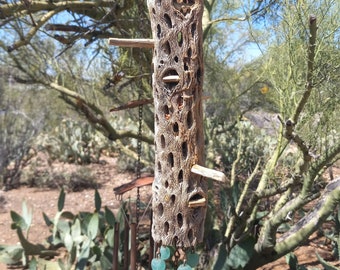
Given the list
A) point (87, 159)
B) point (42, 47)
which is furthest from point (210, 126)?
point (87, 159)

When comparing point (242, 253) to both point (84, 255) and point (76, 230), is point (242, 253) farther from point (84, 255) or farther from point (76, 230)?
point (76, 230)

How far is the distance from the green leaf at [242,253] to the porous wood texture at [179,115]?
1455 millimetres

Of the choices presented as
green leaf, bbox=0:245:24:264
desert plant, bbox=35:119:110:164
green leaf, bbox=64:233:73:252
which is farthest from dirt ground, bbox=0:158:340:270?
green leaf, bbox=64:233:73:252

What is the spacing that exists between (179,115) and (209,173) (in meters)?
0.34

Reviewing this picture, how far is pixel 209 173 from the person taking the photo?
2.29 meters

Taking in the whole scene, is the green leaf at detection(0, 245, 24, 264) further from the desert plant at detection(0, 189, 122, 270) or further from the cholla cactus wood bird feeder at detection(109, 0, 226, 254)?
the cholla cactus wood bird feeder at detection(109, 0, 226, 254)

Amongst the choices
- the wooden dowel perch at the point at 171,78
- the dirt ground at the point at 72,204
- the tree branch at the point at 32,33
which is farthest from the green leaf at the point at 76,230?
the wooden dowel perch at the point at 171,78

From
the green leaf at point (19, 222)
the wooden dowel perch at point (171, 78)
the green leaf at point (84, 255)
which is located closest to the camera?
the wooden dowel perch at point (171, 78)

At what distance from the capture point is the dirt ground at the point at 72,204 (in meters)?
5.28

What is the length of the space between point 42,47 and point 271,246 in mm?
4503

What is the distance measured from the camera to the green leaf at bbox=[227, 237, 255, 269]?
3.78 metres

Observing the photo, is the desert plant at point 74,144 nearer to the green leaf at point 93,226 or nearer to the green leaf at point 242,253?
the green leaf at point 93,226

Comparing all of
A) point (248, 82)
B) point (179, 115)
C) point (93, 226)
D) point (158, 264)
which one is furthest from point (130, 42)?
point (248, 82)

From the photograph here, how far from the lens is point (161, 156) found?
8.16 feet
